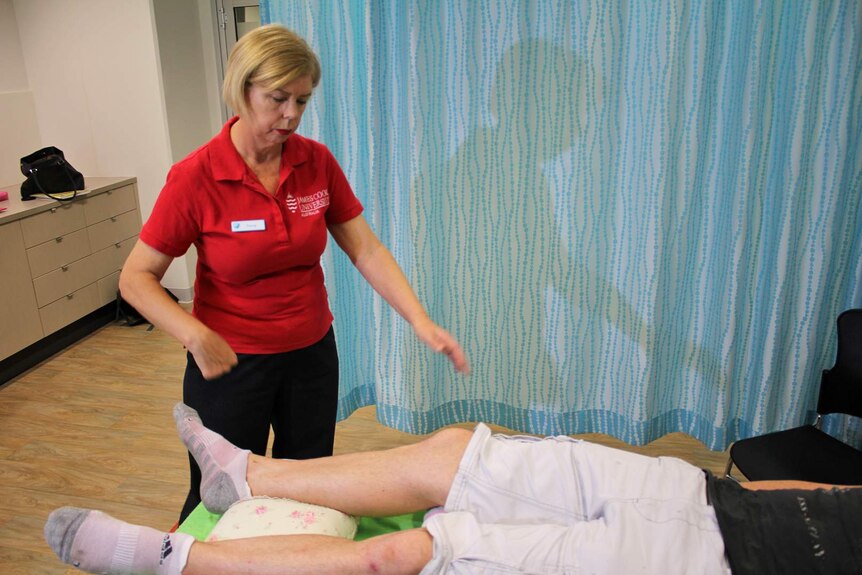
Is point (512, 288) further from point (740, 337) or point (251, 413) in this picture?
point (251, 413)

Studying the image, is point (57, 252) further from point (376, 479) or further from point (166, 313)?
point (376, 479)

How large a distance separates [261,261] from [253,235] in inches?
2.3

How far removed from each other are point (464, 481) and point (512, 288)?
A: 1072mm

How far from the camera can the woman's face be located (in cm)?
135

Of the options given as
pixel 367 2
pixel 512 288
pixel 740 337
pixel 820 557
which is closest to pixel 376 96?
pixel 367 2

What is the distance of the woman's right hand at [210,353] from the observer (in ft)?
4.25

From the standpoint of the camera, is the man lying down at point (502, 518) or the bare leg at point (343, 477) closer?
the man lying down at point (502, 518)

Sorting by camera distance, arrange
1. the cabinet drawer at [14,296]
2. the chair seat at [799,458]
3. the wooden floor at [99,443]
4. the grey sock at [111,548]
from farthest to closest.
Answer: the cabinet drawer at [14,296], the wooden floor at [99,443], the chair seat at [799,458], the grey sock at [111,548]

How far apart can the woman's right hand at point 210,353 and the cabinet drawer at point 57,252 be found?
7.46ft

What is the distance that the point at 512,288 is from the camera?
2367mm

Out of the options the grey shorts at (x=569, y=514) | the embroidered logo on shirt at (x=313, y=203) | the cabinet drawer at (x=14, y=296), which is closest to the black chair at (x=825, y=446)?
the grey shorts at (x=569, y=514)

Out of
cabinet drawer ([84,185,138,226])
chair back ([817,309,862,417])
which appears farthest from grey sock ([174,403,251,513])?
cabinet drawer ([84,185,138,226])

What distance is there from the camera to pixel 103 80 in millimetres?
3561

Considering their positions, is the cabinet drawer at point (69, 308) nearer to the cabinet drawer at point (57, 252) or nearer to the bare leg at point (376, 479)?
the cabinet drawer at point (57, 252)
